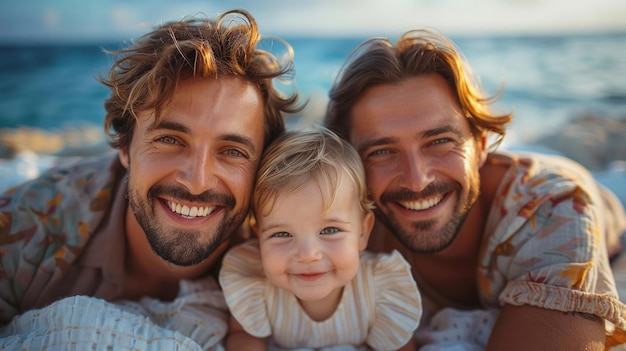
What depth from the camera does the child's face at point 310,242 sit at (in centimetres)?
203

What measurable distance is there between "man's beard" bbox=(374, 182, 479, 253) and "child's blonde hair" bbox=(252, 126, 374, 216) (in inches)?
5.9

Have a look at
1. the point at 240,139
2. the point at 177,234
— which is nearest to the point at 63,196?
the point at 177,234

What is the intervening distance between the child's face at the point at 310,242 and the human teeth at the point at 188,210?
0.83ft

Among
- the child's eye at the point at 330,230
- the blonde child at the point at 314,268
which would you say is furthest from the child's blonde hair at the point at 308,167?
the child's eye at the point at 330,230

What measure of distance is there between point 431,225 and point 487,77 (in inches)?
673

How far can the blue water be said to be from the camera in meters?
13.8

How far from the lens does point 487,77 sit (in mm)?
18047

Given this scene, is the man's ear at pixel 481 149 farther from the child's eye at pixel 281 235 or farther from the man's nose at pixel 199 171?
the man's nose at pixel 199 171

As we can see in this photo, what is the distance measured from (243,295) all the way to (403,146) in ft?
3.21

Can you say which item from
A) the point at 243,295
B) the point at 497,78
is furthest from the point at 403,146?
the point at 497,78

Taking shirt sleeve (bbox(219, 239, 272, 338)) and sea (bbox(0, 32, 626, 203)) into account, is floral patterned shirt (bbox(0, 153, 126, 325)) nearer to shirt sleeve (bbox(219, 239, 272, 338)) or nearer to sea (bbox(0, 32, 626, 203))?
shirt sleeve (bbox(219, 239, 272, 338))

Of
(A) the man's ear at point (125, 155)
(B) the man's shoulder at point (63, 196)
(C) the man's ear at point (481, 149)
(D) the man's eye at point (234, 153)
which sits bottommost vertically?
(B) the man's shoulder at point (63, 196)

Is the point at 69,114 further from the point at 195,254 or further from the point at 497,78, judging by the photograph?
the point at 195,254

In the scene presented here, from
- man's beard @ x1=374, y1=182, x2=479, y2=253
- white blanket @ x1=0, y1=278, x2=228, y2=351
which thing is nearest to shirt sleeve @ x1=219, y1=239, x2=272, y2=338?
white blanket @ x1=0, y1=278, x2=228, y2=351
